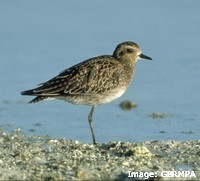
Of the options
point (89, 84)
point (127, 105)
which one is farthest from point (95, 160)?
point (127, 105)

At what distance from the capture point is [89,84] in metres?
11.9

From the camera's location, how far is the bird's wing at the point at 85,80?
38.1 feet

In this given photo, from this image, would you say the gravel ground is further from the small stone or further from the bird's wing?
the small stone

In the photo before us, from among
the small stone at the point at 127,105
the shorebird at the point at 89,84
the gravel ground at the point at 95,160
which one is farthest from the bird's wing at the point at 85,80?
the small stone at the point at 127,105

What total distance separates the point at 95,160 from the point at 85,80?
2.50 metres

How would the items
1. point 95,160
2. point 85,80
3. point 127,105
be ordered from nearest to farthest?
point 95,160 → point 85,80 → point 127,105

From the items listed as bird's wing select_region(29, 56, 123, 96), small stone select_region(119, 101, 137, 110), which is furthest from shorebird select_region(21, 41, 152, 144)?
small stone select_region(119, 101, 137, 110)

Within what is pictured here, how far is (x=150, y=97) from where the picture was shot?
14.0m

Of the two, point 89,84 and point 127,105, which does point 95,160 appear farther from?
point 127,105

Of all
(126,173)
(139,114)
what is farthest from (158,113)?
(126,173)

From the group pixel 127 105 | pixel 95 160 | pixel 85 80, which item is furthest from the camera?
pixel 127 105

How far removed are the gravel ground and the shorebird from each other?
0.74 m

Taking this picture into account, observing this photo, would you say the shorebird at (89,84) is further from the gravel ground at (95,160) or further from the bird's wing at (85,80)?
the gravel ground at (95,160)

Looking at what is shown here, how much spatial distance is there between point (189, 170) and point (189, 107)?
438cm
